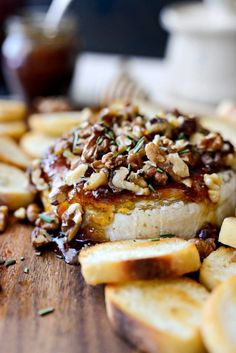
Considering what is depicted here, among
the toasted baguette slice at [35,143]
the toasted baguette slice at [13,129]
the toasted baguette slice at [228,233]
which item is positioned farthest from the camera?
the toasted baguette slice at [13,129]

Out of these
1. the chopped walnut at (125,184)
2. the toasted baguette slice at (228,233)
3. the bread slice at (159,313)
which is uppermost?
the chopped walnut at (125,184)

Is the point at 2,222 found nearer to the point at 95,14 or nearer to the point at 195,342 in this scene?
the point at 195,342

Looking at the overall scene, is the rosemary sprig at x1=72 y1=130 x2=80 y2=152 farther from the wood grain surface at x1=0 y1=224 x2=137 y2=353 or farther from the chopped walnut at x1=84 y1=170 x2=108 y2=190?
the wood grain surface at x1=0 y1=224 x2=137 y2=353

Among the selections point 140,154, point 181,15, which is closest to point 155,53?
point 181,15

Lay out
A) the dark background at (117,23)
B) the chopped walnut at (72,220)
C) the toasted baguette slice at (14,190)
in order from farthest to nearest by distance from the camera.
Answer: the dark background at (117,23) → the toasted baguette slice at (14,190) → the chopped walnut at (72,220)

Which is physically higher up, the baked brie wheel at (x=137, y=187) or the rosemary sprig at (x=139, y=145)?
the rosemary sprig at (x=139, y=145)

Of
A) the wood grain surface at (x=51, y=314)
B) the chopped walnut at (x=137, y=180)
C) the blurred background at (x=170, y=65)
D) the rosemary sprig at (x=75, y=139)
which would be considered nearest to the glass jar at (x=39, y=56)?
the blurred background at (x=170, y=65)

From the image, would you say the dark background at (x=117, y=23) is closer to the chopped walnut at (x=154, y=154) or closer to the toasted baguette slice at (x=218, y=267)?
the chopped walnut at (x=154, y=154)

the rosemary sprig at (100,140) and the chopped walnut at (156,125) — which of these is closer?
the rosemary sprig at (100,140)
